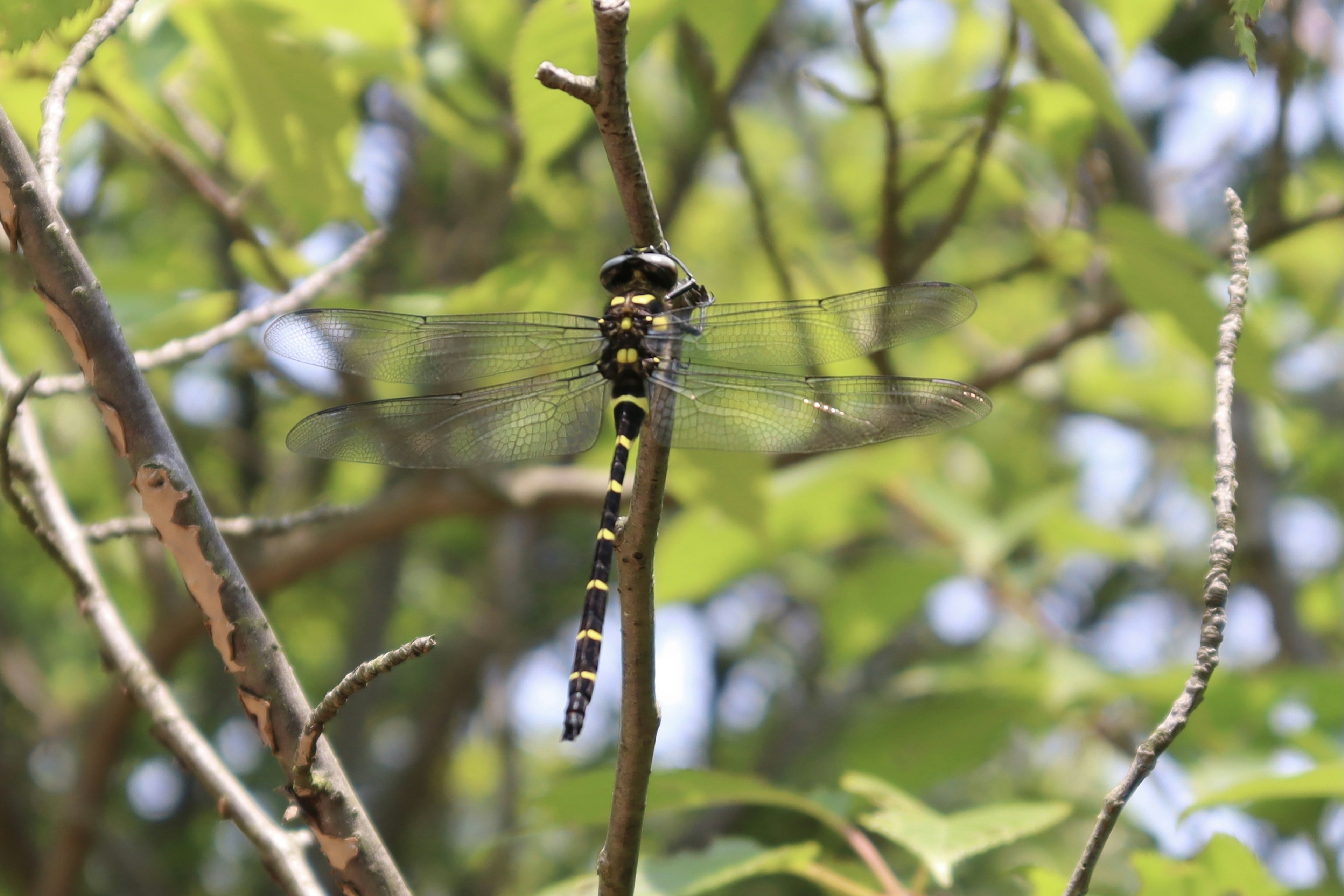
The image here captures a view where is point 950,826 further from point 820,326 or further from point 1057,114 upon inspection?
point 1057,114

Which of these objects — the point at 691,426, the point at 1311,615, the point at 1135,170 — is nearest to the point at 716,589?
the point at 691,426

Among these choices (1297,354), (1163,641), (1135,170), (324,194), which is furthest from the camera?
(1163,641)

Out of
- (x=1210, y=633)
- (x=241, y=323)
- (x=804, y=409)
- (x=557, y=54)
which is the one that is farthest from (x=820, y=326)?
(x=1210, y=633)

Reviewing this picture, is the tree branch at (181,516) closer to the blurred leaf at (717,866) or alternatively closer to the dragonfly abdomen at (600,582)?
the dragonfly abdomen at (600,582)

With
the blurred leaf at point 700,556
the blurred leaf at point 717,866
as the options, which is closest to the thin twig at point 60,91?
the blurred leaf at point 717,866

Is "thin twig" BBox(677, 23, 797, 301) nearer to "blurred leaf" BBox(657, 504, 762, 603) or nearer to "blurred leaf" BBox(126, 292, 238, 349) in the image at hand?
"blurred leaf" BBox(657, 504, 762, 603)

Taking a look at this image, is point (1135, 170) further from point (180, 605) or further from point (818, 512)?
point (180, 605)
